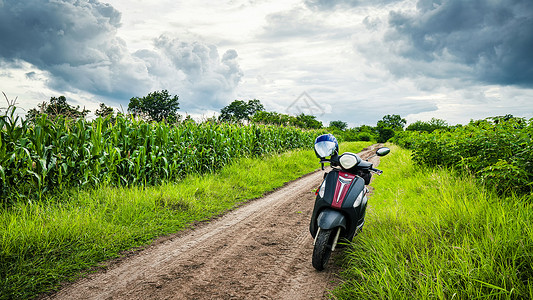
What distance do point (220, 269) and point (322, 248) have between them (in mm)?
1273

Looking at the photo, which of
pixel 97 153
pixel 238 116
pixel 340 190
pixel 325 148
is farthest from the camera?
pixel 238 116

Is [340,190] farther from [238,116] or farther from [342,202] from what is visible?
[238,116]

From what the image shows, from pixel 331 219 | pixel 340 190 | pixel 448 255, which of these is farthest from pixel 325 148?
pixel 448 255

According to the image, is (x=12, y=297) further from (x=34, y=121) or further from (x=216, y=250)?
(x=34, y=121)

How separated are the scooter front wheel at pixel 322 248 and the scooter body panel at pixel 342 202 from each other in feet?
0.33

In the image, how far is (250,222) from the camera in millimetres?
5105

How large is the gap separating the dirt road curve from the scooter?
378mm

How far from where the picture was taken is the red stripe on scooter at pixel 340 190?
129 inches

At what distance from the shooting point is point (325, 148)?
11.8 ft

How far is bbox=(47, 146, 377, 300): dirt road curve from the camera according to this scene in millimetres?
2842

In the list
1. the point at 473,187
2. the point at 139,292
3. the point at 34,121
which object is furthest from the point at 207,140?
the point at 473,187

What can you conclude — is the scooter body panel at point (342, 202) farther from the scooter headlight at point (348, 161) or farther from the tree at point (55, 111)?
the tree at point (55, 111)

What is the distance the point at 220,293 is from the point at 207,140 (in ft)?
22.6

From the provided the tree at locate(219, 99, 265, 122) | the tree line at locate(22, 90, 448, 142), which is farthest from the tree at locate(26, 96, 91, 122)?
the tree at locate(219, 99, 265, 122)
